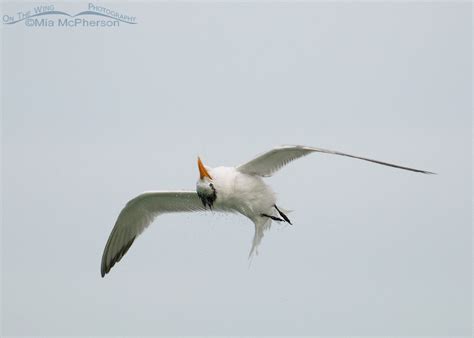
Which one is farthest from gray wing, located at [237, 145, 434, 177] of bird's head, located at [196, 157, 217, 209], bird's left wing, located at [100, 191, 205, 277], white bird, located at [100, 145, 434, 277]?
bird's left wing, located at [100, 191, 205, 277]

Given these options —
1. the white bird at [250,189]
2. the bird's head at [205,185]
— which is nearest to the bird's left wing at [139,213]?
the white bird at [250,189]

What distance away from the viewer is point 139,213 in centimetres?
1764

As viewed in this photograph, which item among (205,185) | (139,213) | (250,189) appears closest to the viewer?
(205,185)

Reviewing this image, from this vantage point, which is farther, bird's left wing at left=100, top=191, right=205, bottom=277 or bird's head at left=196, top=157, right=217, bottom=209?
bird's left wing at left=100, top=191, right=205, bottom=277

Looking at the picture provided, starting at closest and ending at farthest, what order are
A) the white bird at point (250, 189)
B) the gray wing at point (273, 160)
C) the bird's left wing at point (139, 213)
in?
1. the gray wing at point (273, 160)
2. the white bird at point (250, 189)
3. the bird's left wing at point (139, 213)

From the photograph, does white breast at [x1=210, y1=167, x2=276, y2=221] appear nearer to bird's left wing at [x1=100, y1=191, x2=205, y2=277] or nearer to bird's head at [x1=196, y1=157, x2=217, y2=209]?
bird's head at [x1=196, y1=157, x2=217, y2=209]

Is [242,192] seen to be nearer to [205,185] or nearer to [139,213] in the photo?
[205,185]

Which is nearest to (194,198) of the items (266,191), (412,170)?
(266,191)

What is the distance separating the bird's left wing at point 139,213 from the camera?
17.0m

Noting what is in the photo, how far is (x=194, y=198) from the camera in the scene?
17.0m

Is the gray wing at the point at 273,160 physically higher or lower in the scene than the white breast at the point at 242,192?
higher

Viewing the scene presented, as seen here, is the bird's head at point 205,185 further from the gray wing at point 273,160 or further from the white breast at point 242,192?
the gray wing at point 273,160

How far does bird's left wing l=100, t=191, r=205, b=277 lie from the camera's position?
1705 centimetres

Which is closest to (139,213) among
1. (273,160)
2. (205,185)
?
(205,185)
